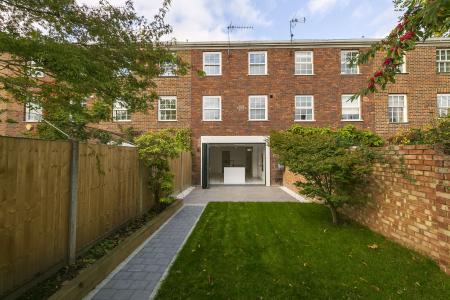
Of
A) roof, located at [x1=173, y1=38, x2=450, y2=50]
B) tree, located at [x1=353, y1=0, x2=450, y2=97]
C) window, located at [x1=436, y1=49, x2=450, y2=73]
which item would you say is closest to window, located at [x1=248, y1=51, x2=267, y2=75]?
roof, located at [x1=173, y1=38, x2=450, y2=50]

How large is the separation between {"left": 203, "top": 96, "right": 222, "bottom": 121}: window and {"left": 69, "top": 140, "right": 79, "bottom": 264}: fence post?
12.2 metres

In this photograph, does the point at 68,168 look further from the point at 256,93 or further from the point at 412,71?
the point at 412,71

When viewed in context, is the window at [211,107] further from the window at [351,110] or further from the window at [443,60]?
the window at [443,60]

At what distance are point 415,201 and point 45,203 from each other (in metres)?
5.62

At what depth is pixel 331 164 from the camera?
567 cm

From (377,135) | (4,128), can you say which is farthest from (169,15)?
(4,128)

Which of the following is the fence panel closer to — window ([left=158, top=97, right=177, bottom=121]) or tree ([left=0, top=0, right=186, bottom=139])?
tree ([left=0, top=0, right=186, bottom=139])

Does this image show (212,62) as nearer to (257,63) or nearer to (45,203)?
(257,63)

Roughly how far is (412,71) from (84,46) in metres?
18.0

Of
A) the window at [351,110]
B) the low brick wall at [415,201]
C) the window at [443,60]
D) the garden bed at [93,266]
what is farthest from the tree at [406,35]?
the window at [443,60]

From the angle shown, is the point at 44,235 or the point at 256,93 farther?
the point at 256,93

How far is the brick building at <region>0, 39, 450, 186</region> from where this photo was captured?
1540 cm

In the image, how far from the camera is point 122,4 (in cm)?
413

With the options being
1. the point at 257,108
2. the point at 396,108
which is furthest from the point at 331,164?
the point at 396,108
